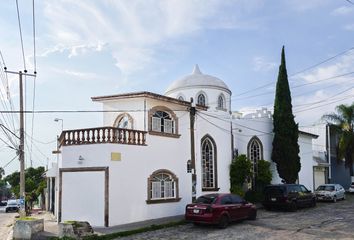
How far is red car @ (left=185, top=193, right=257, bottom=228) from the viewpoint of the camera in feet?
54.4

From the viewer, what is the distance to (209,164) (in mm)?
24625

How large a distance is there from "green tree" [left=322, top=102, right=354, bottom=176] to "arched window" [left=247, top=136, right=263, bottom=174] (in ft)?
40.4

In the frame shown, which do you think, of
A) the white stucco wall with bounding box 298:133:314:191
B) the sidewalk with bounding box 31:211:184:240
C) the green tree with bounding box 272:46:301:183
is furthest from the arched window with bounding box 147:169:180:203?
the white stucco wall with bounding box 298:133:314:191

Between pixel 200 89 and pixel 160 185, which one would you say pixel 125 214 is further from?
pixel 200 89

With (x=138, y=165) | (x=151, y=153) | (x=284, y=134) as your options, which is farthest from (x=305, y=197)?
(x=138, y=165)

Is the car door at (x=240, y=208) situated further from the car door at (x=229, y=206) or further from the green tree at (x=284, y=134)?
the green tree at (x=284, y=134)

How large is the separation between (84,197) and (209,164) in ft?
30.7

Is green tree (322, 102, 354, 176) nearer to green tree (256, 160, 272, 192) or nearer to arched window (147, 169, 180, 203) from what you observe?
green tree (256, 160, 272, 192)

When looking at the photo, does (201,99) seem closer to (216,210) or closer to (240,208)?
(240,208)

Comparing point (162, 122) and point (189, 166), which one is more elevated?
point (162, 122)

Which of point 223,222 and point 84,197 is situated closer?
point 223,222

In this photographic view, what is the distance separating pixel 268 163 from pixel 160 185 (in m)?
10.3

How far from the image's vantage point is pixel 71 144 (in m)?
18.7

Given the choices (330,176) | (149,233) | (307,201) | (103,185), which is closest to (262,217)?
(307,201)
